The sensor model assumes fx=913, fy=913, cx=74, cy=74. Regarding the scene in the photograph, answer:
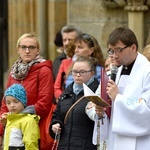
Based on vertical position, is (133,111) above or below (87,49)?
below

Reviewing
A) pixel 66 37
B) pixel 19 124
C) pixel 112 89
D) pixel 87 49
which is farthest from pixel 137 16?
pixel 112 89

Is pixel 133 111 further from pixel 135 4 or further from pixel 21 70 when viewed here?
pixel 135 4

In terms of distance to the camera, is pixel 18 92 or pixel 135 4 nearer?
pixel 18 92

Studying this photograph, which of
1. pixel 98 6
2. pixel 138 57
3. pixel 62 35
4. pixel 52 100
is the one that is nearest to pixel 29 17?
pixel 98 6

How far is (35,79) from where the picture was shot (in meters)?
9.06

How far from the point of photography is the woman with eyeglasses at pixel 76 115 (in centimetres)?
819

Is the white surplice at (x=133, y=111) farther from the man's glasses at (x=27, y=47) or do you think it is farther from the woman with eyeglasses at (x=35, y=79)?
the man's glasses at (x=27, y=47)

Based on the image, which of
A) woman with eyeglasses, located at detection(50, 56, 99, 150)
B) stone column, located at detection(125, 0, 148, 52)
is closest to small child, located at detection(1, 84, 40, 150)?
woman with eyeglasses, located at detection(50, 56, 99, 150)

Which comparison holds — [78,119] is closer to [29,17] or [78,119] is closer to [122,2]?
[122,2]

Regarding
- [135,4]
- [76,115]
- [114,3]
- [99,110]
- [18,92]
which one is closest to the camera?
[99,110]

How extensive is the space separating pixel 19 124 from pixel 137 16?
3.14m

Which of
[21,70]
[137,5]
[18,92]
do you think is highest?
[137,5]

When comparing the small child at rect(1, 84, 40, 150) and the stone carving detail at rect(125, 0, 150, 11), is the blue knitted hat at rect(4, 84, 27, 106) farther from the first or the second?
the stone carving detail at rect(125, 0, 150, 11)

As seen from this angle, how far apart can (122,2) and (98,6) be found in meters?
0.59
